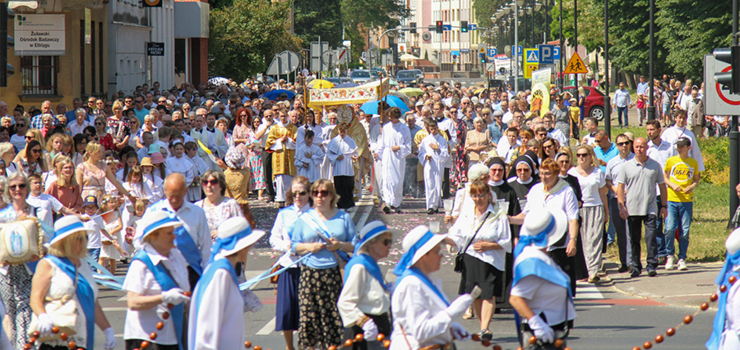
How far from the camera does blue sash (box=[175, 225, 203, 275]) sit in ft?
22.0

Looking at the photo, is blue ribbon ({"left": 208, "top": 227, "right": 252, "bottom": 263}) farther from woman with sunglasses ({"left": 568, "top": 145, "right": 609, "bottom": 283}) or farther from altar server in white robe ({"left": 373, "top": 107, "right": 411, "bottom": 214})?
altar server in white robe ({"left": 373, "top": 107, "right": 411, "bottom": 214})

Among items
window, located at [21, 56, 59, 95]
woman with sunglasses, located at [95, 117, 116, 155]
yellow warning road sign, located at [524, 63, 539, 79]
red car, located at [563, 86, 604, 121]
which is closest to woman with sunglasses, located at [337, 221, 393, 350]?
woman with sunglasses, located at [95, 117, 116, 155]

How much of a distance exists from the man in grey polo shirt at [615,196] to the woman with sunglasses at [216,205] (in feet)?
18.0

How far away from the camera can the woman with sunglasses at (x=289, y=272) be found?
24.6 feet

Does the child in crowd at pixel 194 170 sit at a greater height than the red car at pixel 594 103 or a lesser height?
lesser

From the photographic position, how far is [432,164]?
17109 mm

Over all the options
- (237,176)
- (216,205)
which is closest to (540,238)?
(216,205)

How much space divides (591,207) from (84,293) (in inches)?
265

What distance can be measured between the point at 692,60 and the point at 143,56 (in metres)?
23.4

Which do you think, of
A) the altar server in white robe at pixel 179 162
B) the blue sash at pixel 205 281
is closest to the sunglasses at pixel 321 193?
the blue sash at pixel 205 281

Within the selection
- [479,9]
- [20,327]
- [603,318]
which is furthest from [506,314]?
[479,9]

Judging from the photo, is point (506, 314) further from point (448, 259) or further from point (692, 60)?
point (692, 60)

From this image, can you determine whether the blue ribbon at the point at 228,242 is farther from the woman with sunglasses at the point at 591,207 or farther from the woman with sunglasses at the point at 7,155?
the woman with sunglasses at the point at 7,155

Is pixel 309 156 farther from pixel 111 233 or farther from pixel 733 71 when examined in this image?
pixel 733 71
